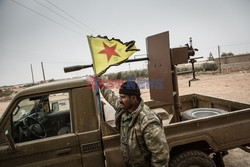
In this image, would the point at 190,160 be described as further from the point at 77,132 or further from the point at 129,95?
the point at 77,132

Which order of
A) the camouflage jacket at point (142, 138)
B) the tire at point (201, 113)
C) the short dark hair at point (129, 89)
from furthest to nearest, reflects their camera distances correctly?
the tire at point (201, 113) < the short dark hair at point (129, 89) < the camouflage jacket at point (142, 138)

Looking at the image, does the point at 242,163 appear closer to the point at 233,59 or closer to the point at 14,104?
the point at 14,104

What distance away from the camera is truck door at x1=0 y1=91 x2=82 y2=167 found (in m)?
1.85

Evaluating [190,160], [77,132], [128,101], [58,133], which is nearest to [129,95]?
[128,101]

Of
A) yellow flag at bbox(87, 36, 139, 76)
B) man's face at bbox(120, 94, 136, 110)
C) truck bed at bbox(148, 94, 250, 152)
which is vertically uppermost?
yellow flag at bbox(87, 36, 139, 76)

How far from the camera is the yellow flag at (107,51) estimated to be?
201 cm

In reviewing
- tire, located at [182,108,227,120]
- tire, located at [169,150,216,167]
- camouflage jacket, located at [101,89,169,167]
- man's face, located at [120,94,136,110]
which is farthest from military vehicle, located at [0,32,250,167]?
tire, located at [182,108,227,120]

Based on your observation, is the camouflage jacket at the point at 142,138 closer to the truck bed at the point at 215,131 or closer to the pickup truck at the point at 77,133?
the pickup truck at the point at 77,133

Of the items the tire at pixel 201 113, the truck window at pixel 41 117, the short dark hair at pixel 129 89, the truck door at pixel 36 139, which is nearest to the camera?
the short dark hair at pixel 129 89

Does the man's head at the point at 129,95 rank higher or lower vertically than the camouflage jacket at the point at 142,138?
higher

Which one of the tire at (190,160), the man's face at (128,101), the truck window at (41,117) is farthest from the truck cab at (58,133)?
the tire at (190,160)

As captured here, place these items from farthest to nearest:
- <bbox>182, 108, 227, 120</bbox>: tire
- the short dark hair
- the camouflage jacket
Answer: <bbox>182, 108, 227, 120</bbox>: tire, the short dark hair, the camouflage jacket

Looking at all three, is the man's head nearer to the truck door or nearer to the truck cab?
the truck cab

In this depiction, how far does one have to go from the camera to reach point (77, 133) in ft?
6.43
